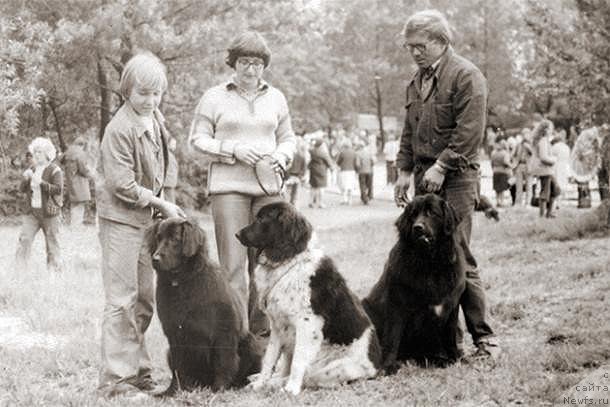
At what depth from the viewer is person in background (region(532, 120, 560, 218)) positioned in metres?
17.5

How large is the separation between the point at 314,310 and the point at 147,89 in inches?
75.3

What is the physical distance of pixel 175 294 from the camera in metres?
5.30

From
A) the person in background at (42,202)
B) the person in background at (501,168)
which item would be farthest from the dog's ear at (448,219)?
the person in background at (501,168)

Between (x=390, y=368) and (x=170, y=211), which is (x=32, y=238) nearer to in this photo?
(x=170, y=211)

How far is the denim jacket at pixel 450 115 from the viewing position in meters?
5.93

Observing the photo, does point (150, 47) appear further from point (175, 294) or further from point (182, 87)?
point (175, 294)

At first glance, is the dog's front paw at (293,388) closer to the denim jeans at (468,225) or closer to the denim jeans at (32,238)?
the denim jeans at (468,225)

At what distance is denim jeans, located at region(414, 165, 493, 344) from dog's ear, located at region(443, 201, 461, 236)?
18 cm

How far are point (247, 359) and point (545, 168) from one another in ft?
43.9

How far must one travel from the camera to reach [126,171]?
5.25 metres

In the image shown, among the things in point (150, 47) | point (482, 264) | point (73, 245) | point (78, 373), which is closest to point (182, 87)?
point (150, 47)

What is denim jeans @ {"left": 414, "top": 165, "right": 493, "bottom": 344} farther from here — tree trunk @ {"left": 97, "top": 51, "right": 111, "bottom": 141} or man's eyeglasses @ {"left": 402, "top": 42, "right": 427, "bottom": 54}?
tree trunk @ {"left": 97, "top": 51, "right": 111, "bottom": 141}

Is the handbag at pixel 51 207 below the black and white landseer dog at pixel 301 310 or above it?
above

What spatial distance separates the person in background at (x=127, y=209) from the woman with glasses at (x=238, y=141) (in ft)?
2.85
